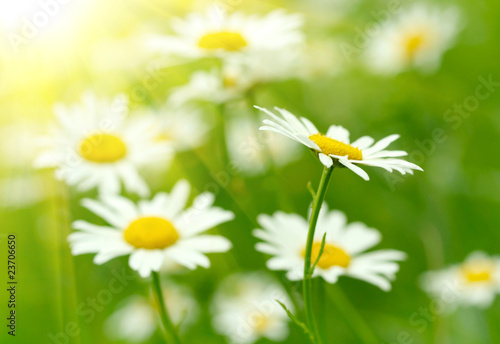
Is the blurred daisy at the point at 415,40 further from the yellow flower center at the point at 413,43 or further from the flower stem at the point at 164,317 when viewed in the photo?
the flower stem at the point at 164,317

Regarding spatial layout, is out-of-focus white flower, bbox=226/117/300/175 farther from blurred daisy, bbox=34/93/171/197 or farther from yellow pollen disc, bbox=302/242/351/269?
yellow pollen disc, bbox=302/242/351/269

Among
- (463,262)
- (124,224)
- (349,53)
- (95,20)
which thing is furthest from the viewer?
(349,53)

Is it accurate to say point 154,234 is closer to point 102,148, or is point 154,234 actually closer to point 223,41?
point 102,148

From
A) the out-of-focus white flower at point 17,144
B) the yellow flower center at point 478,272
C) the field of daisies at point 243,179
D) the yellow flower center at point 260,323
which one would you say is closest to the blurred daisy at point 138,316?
the field of daisies at point 243,179

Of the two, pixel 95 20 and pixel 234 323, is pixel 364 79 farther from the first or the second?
pixel 234 323

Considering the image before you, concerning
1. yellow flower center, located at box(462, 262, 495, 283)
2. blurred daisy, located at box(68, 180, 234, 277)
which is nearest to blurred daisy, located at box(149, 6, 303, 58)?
blurred daisy, located at box(68, 180, 234, 277)

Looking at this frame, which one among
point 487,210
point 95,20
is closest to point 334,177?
point 487,210

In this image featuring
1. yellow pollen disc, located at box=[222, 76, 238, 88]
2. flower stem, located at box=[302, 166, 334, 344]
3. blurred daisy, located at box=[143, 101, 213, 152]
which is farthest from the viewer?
blurred daisy, located at box=[143, 101, 213, 152]
